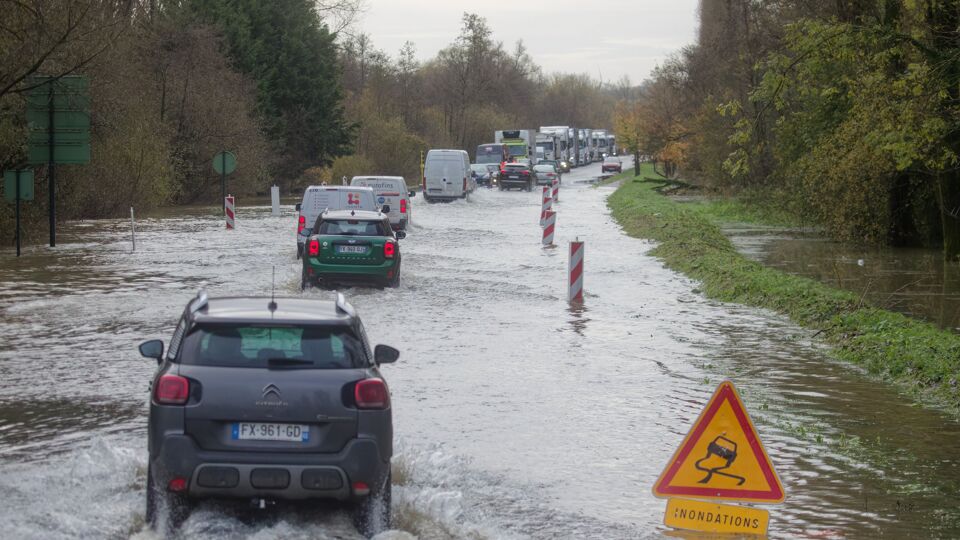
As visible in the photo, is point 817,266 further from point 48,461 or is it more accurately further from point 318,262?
point 48,461

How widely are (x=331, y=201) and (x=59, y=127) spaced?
750 centimetres

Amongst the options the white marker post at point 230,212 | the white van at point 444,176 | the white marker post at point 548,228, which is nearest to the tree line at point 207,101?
the white marker post at point 230,212

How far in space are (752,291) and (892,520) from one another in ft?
48.5

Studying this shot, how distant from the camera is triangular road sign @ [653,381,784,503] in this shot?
26.5 feet

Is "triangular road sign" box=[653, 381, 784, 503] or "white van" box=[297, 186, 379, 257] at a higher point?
"white van" box=[297, 186, 379, 257]

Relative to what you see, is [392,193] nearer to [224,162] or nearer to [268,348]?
[224,162]

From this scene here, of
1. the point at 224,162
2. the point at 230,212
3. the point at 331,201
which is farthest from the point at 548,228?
the point at 224,162

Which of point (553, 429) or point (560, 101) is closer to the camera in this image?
point (553, 429)

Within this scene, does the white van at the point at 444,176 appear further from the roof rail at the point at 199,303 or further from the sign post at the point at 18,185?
the roof rail at the point at 199,303

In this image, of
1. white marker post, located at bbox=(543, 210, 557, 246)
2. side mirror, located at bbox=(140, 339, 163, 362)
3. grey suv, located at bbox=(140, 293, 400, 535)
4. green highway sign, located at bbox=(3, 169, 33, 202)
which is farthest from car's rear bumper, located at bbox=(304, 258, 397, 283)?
grey suv, located at bbox=(140, 293, 400, 535)

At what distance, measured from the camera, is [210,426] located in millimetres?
7848

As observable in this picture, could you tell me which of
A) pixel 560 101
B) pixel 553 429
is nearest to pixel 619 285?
pixel 553 429

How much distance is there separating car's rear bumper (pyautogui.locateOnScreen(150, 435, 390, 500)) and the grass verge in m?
7.70

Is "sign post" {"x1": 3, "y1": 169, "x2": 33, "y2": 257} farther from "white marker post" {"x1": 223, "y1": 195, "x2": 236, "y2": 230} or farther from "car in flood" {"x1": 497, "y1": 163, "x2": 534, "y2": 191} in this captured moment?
"car in flood" {"x1": 497, "y1": 163, "x2": 534, "y2": 191}
